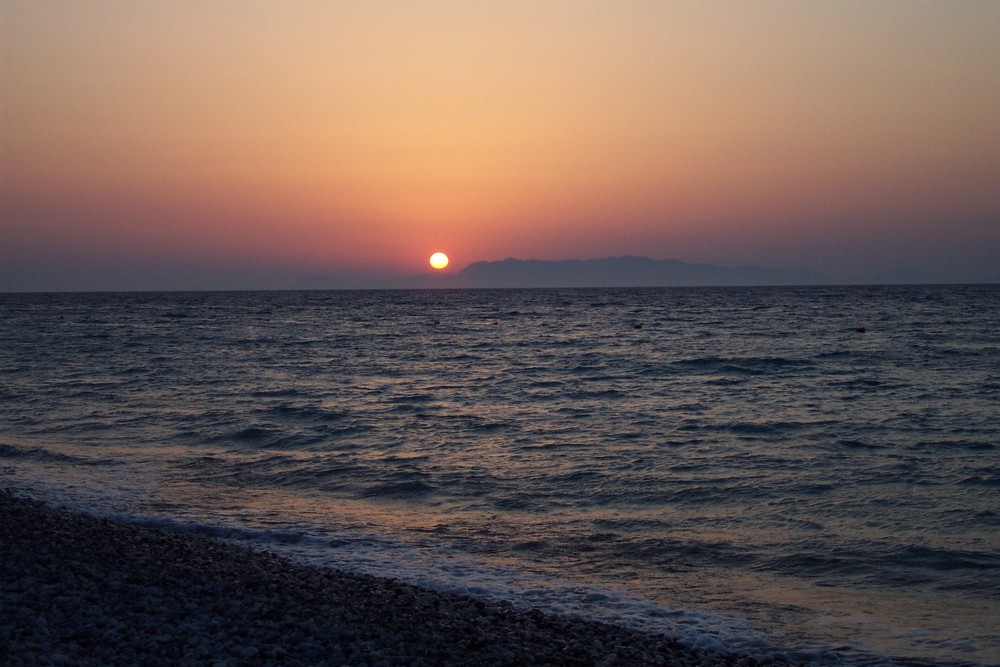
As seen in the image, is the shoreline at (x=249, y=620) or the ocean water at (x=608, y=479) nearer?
the shoreline at (x=249, y=620)

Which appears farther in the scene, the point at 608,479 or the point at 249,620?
the point at 608,479

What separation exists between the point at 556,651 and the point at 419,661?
1226 millimetres

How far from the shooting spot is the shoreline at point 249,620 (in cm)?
653

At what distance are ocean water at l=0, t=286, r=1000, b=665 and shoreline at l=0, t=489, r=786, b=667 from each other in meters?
0.82

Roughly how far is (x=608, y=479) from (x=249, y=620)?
27.9 feet

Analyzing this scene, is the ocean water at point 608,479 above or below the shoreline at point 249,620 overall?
below

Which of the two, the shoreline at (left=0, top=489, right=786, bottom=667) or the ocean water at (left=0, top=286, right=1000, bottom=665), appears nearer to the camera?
the shoreline at (left=0, top=489, right=786, bottom=667)

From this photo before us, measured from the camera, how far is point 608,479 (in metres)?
14.7

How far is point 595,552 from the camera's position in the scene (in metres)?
10.7

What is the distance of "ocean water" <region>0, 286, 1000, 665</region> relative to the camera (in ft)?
29.8

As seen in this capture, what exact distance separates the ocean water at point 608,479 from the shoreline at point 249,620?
824 mm

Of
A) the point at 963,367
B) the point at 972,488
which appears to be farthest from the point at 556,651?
the point at 963,367

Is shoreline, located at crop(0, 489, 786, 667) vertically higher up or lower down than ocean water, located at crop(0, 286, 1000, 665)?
higher up

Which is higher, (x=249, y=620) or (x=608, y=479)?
(x=249, y=620)
